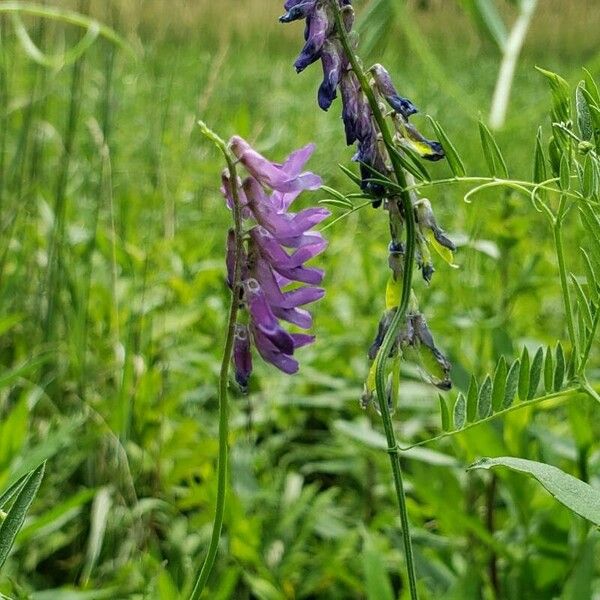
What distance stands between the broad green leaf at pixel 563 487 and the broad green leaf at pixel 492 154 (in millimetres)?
183

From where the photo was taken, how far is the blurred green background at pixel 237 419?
1.17m

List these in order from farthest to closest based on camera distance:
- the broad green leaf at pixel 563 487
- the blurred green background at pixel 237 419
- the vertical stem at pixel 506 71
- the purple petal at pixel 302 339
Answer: the blurred green background at pixel 237 419, the vertical stem at pixel 506 71, the purple petal at pixel 302 339, the broad green leaf at pixel 563 487

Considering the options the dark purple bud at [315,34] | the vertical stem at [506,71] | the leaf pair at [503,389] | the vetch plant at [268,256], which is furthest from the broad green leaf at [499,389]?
the vertical stem at [506,71]

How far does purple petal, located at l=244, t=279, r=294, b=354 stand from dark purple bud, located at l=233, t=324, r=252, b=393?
0.01 metres

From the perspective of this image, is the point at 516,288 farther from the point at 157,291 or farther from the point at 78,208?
the point at 78,208

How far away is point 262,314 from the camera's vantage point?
0.65 metres

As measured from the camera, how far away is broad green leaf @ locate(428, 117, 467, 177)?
602mm

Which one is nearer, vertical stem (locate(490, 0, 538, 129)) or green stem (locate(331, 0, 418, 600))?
green stem (locate(331, 0, 418, 600))

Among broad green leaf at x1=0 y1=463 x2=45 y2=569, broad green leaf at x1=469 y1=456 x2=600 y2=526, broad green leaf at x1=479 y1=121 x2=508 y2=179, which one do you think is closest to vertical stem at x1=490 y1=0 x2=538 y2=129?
broad green leaf at x1=479 y1=121 x2=508 y2=179

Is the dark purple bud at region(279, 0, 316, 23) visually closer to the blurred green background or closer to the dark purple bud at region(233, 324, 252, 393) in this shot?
the dark purple bud at region(233, 324, 252, 393)

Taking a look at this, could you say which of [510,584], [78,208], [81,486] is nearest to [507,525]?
[510,584]

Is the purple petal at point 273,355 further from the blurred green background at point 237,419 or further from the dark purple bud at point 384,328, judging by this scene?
the blurred green background at point 237,419

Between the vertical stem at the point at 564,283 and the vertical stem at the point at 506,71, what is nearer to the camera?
the vertical stem at the point at 564,283

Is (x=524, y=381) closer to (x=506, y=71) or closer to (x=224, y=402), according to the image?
(x=224, y=402)
